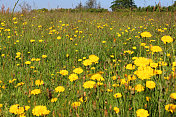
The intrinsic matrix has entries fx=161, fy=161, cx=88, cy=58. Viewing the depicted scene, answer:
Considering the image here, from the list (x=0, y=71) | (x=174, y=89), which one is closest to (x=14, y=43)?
(x=0, y=71)

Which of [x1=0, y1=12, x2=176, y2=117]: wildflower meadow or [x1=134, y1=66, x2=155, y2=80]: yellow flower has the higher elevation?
[x1=134, y1=66, x2=155, y2=80]: yellow flower

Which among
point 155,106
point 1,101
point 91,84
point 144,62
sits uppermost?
point 144,62

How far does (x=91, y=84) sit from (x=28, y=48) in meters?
2.48

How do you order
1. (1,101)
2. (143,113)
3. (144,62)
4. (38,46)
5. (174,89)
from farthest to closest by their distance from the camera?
(38,46), (1,101), (144,62), (174,89), (143,113)

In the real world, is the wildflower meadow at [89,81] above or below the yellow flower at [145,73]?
below

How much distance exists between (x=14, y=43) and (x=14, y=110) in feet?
7.79

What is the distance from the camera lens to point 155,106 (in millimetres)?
1312

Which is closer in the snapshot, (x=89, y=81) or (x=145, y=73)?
(x=145, y=73)

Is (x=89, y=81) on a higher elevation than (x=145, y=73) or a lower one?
lower

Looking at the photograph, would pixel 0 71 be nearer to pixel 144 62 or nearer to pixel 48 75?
pixel 48 75

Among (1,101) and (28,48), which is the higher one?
(28,48)

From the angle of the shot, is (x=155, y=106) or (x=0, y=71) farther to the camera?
(x=0, y=71)

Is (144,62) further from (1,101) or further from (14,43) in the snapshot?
(14,43)

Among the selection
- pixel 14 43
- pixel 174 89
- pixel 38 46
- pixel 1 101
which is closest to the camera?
pixel 174 89
